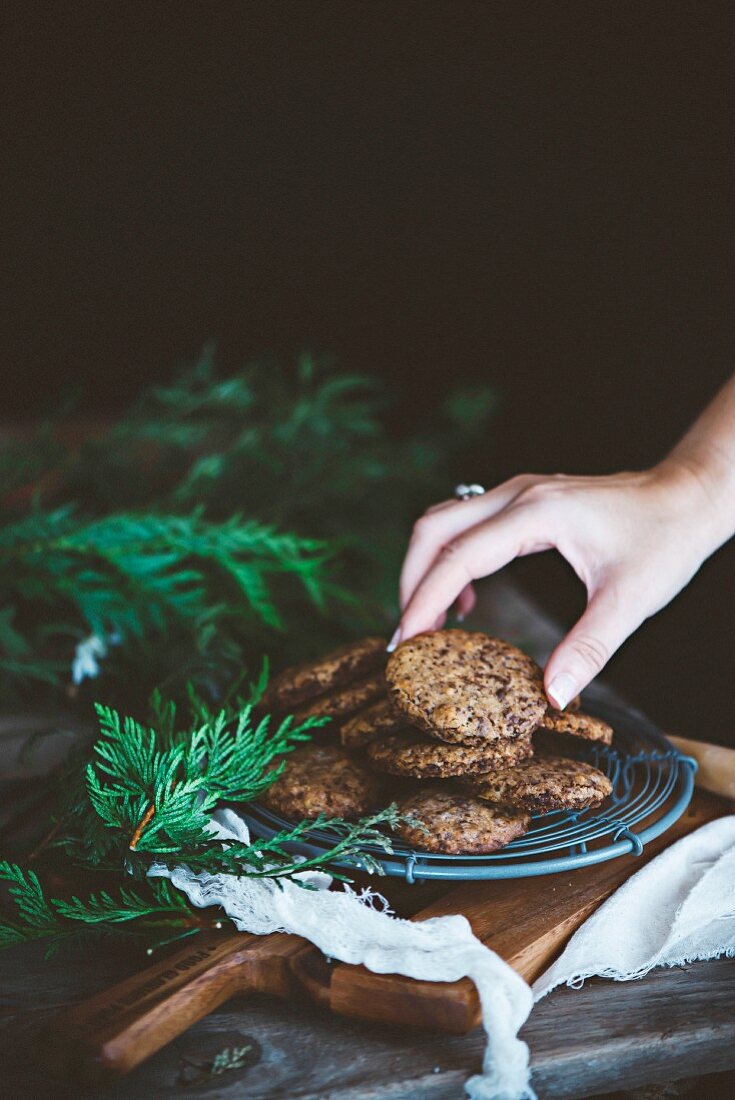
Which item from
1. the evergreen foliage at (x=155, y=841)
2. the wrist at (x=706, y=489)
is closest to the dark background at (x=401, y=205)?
the wrist at (x=706, y=489)

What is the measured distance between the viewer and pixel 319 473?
3023 millimetres

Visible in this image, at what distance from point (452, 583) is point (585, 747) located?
41 centimetres

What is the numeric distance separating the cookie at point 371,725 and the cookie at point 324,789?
0.04m

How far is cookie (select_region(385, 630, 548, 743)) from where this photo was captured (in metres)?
1.53

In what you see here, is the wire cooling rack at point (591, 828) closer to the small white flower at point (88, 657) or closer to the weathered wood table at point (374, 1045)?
the weathered wood table at point (374, 1045)

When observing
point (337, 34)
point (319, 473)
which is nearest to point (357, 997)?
point (319, 473)

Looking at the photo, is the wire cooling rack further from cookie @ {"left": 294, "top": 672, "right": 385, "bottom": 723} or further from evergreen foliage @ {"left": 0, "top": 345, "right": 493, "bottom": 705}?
evergreen foliage @ {"left": 0, "top": 345, "right": 493, "bottom": 705}

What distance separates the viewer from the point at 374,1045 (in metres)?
1.25

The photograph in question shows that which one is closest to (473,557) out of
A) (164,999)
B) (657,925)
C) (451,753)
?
(451,753)

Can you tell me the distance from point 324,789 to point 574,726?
44cm

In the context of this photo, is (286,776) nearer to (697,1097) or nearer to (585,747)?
(585,747)

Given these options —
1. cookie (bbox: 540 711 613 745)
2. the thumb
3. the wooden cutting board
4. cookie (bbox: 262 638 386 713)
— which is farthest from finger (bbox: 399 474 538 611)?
the wooden cutting board

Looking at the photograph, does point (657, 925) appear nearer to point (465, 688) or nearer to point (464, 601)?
point (465, 688)

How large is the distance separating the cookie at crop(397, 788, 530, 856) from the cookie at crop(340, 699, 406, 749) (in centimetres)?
14
